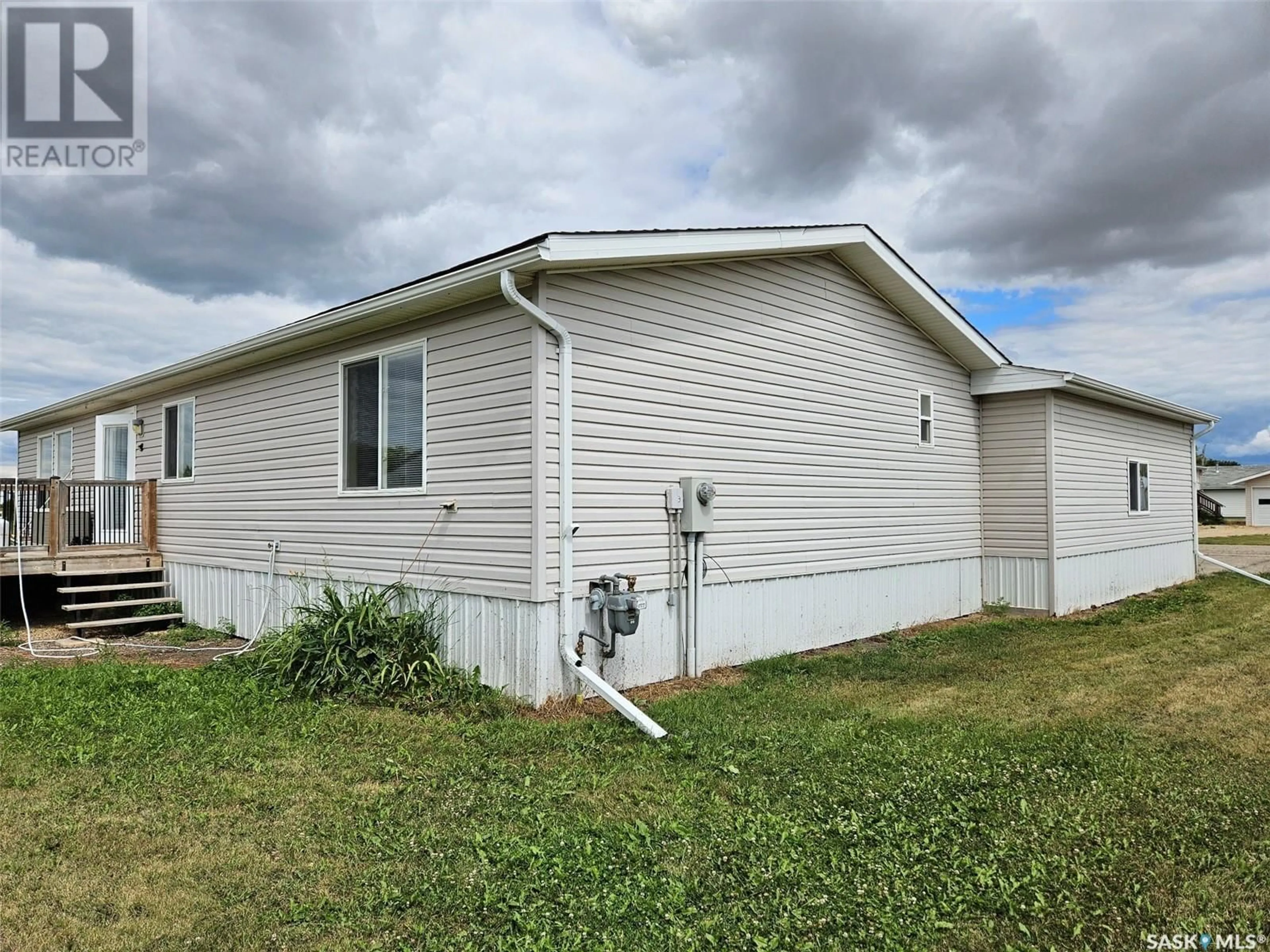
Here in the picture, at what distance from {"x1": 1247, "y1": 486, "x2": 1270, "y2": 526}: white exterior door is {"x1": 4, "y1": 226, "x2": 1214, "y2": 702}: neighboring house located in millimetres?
41197

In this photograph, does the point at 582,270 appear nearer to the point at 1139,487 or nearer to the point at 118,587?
the point at 118,587

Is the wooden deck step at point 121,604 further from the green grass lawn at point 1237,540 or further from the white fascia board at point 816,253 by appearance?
the green grass lawn at point 1237,540

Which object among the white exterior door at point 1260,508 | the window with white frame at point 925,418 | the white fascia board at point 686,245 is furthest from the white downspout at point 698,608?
the white exterior door at point 1260,508

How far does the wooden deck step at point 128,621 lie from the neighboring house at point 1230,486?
53627 mm

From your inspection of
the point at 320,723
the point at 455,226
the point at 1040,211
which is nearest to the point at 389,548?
the point at 320,723

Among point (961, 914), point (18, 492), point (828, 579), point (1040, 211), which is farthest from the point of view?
point (1040, 211)

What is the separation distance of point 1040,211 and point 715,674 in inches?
586

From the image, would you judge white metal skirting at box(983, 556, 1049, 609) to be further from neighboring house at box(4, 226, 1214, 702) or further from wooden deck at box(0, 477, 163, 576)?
wooden deck at box(0, 477, 163, 576)

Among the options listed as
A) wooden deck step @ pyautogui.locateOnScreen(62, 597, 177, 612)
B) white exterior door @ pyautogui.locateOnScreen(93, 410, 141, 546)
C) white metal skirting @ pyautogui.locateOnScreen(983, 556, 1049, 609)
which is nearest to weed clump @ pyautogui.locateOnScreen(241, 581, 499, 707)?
wooden deck step @ pyautogui.locateOnScreen(62, 597, 177, 612)

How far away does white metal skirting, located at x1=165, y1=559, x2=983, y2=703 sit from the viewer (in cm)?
607

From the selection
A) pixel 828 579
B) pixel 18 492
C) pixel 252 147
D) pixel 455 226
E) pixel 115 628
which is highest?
pixel 455 226

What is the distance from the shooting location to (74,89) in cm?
757

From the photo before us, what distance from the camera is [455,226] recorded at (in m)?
17.2

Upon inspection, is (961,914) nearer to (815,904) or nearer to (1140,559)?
(815,904)
